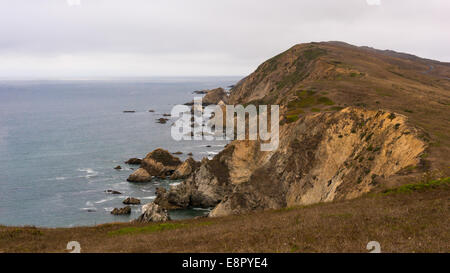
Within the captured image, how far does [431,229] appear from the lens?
1584cm

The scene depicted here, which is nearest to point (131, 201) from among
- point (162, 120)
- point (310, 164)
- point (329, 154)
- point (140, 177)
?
point (140, 177)

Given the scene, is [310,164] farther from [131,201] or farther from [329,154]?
[131,201]

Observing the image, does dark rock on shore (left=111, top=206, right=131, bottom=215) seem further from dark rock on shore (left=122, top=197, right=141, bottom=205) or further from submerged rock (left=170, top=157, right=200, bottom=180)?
submerged rock (left=170, top=157, right=200, bottom=180)

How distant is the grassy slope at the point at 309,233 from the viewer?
49.6ft

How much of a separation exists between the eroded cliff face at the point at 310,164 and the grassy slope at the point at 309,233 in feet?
32.0

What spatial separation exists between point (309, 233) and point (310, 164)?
29.2m

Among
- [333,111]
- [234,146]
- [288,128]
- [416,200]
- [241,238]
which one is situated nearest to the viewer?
[241,238]

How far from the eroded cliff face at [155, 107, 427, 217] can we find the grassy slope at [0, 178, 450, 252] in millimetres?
9764

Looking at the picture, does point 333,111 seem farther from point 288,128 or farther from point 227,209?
point 227,209

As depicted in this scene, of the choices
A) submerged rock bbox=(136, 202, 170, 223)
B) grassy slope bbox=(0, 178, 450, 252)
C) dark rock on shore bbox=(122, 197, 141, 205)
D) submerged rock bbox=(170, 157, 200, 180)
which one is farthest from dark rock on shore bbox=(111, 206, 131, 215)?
grassy slope bbox=(0, 178, 450, 252)

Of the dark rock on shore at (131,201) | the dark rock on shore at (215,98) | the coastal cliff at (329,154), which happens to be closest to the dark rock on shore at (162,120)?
the dark rock on shore at (215,98)

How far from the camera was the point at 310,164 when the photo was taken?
45375mm

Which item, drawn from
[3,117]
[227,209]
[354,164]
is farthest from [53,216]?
[3,117]
